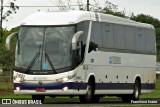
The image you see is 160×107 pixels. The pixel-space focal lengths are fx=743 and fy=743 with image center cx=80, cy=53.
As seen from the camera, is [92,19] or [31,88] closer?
[31,88]

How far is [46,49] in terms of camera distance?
2958 centimetres

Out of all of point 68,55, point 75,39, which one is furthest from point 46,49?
point 75,39

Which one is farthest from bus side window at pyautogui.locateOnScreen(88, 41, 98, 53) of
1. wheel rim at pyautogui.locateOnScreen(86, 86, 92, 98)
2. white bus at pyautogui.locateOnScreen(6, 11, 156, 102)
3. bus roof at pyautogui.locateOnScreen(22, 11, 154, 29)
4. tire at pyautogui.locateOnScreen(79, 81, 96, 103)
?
wheel rim at pyautogui.locateOnScreen(86, 86, 92, 98)

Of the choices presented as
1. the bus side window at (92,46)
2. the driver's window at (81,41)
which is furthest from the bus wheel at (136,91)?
the driver's window at (81,41)

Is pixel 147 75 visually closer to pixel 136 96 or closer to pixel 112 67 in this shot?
pixel 136 96

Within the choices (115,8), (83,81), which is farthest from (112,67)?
(115,8)

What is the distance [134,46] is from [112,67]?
2772 millimetres

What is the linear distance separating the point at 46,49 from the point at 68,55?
91 cm

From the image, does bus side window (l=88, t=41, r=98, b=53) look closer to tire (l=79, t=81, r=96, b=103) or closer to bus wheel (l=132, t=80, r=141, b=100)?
tire (l=79, t=81, r=96, b=103)

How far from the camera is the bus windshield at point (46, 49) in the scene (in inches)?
1161

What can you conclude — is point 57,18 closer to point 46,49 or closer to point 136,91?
point 46,49

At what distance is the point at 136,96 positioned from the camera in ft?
119

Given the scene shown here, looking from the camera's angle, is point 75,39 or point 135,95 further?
point 135,95

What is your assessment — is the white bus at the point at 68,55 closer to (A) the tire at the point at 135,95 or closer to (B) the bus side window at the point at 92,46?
(B) the bus side window at the point at 92,46
